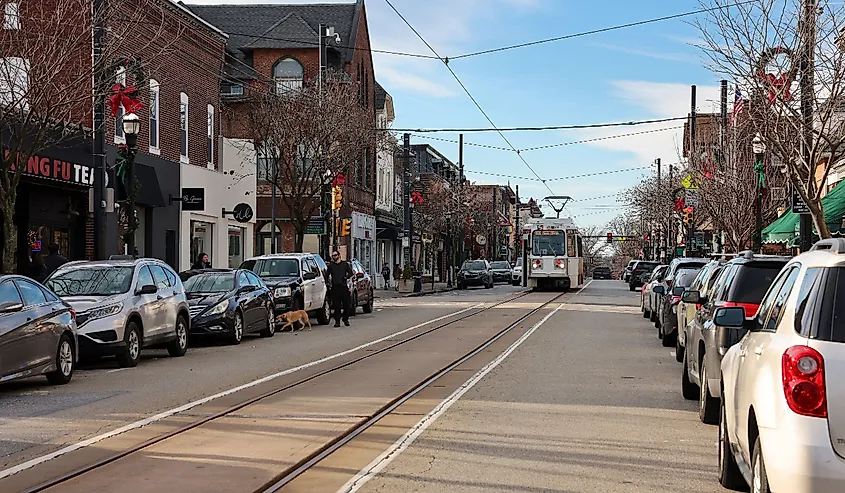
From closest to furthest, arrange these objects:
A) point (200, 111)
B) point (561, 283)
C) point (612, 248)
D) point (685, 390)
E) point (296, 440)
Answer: point (296, 440)
point (685, 390)
point (200, 111)
point (561, 283)
point (612, 248)

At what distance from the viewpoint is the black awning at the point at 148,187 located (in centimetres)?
3106

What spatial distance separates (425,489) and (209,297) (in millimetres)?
14551

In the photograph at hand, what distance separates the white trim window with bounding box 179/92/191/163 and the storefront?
1.31 ft

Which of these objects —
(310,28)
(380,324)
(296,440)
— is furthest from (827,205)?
(310,28)

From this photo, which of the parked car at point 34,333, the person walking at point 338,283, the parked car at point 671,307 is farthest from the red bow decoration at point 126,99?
the parked car at point 671,307

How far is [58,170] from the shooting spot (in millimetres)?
25656

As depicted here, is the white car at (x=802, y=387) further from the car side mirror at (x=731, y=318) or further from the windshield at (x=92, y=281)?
the windshield at (x=92, y=281)

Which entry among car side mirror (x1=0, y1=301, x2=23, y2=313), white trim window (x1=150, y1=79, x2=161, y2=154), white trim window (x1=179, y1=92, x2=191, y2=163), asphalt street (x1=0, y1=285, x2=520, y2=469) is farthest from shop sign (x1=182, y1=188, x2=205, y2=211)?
car side mirror (x1=0, y1=301, x2=23, y2=313)

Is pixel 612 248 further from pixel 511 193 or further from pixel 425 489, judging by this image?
pixel 425 489

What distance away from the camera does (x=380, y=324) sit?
2759 centimetres

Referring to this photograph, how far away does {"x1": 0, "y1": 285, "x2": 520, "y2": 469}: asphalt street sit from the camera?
34.2 feet

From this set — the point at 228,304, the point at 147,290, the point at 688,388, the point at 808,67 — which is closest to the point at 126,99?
the point at 228,304

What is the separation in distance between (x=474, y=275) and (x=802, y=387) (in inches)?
2257

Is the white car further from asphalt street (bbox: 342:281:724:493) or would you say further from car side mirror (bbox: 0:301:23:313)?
car side mirror (bbox: 0:301:23:313)
